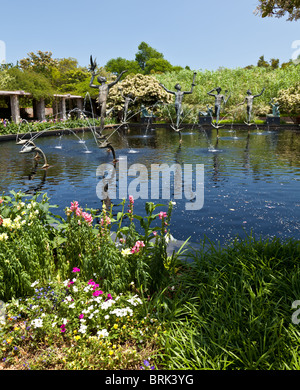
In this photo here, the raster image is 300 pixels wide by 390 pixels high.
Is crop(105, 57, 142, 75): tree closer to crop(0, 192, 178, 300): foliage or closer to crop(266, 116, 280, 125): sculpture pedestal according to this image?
crop(266, 116, 280, 125): sculpture pedestal

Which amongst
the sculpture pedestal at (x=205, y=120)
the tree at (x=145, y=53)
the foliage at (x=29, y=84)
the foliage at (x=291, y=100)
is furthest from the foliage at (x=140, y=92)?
the tree at (x=145, y=53)

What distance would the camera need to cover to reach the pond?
6461 mm

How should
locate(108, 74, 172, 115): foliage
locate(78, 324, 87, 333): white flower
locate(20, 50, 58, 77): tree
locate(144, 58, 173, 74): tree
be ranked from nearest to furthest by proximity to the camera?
locate(78, 324, 87, 333): white flower < locate(108, 74, 172, 115): foliage < locate(20, 50, 58, 77): tree < locate(144, 58, 173, 74): tree

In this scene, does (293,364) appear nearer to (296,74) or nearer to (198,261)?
(198,261)

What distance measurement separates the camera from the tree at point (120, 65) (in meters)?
84.2

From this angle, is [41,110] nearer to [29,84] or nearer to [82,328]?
[29,84]

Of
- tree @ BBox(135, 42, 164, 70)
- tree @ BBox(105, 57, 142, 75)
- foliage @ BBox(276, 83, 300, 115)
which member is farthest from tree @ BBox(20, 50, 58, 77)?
foliage @ BBox(276, 83, 300, 115)

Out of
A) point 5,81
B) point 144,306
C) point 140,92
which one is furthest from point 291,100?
point 144,306

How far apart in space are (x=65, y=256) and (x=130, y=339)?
1.65 m

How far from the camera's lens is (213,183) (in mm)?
10164

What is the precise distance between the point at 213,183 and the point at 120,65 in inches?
3380

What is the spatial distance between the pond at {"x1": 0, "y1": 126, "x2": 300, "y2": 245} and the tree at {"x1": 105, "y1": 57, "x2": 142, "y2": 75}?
71285 millimetres

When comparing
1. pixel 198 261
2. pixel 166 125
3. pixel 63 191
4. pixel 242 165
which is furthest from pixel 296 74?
pixel 198 261

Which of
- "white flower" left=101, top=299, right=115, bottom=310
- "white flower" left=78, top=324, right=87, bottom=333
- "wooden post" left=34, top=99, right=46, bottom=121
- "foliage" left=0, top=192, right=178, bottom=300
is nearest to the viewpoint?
"white flower" left=78, top=324, right=87, bottom=333
